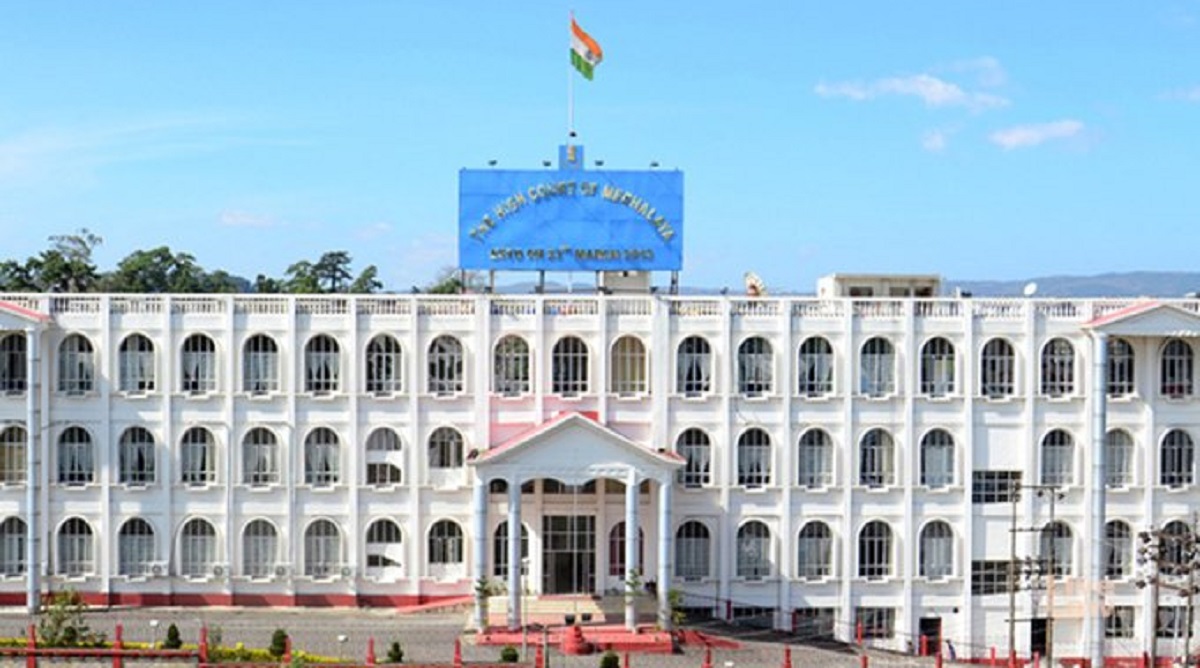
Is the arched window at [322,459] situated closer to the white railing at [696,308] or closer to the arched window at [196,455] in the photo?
the arched window at [196,455]

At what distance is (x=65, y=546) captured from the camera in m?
52.0

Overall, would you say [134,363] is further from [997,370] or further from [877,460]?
[997,370]

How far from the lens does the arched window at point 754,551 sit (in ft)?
172

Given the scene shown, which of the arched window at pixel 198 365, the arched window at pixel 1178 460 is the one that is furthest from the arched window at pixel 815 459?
the arched window at pixel 198 365

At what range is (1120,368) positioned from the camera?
173 feet

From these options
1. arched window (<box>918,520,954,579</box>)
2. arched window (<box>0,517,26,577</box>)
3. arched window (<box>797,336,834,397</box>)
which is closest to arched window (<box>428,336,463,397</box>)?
arched window (<box>797,336,834,397</box>)

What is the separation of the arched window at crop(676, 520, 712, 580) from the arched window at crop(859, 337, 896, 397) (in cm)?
774

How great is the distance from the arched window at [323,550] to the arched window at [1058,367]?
2593cm

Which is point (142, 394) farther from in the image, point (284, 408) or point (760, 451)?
point (760, 451)

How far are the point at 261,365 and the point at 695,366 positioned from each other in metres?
15.4

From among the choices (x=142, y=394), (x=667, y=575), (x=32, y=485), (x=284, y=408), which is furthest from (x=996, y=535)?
(x=32, y=485)

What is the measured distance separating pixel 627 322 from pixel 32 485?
70.9ft

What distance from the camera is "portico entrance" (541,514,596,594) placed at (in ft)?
169

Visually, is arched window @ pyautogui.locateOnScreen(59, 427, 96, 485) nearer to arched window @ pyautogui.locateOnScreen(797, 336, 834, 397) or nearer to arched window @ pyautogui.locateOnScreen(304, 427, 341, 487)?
arched window @ pyautogui.locateOnScreen(304, 427, 341, 487)
